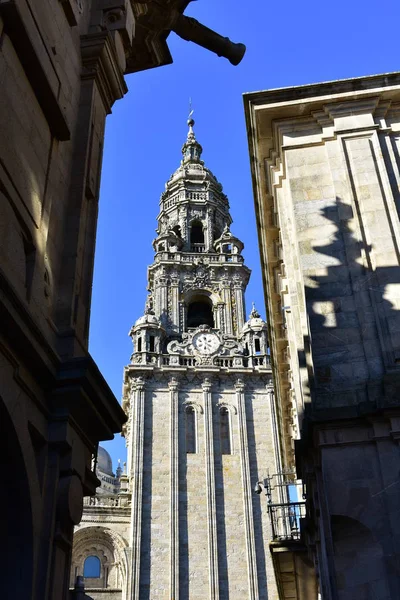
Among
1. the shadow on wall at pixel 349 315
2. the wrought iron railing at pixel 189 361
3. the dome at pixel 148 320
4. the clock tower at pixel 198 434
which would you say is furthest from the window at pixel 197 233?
the shadow on wall at pixel 349 315

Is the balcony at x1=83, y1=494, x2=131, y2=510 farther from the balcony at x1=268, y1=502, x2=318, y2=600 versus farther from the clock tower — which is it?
the balcony at x1=268, y1=502, x2=318, y2=600

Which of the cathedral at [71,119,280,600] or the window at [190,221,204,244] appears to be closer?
the cathedral at [71,119,280,600]

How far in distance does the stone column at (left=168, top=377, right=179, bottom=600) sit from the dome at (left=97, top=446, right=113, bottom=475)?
21.9 meters

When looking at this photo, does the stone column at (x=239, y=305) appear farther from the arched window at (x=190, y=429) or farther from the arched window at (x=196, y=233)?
the arched window at (x=190, y=429)

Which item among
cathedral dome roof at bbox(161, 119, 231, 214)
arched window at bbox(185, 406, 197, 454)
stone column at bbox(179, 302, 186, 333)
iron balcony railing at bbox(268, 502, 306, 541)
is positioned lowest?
iron balcony railing at bbox(268, 502, 306, 541)

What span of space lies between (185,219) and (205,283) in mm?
9380

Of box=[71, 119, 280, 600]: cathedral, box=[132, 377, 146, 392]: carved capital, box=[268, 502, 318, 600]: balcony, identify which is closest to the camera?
box=[268, 502, 318, 600]: balcony

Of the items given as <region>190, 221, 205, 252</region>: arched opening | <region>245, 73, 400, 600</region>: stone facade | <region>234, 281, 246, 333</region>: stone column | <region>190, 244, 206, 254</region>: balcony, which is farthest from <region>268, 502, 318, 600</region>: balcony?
<region>190, 221, 205, 252</region>: arched opening

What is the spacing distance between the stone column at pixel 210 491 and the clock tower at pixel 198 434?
7 cm

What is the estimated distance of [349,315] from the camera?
40.0ft

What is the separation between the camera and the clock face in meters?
53.4

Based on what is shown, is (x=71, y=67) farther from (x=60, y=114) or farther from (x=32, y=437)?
(x=32, y=437)

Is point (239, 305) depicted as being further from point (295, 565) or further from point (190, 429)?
point (295, 565)

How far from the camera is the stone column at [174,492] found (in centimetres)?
4371
